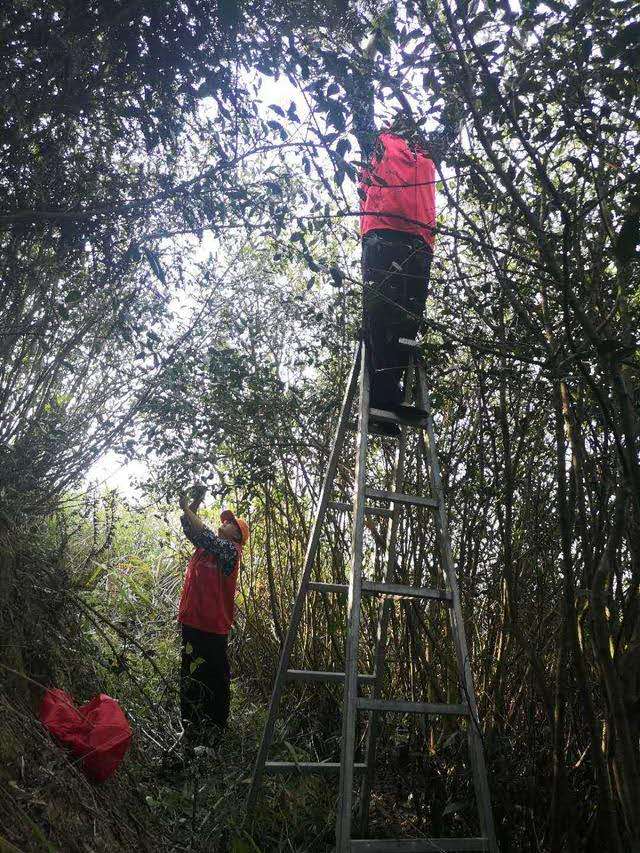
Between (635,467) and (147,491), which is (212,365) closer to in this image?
(147,491)

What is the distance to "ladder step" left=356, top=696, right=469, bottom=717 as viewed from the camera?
210cm

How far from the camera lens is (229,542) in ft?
14.8

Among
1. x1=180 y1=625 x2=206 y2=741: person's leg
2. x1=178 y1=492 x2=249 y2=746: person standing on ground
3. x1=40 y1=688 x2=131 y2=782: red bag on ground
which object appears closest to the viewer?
x1=40 y1=688 x2=131 y2=782: red bag on ground

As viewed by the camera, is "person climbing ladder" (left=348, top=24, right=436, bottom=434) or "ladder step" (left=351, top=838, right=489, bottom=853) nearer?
"ladder step" (left=351, top=838, right=489, bottom=853)

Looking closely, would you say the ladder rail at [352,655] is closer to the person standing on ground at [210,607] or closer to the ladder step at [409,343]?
the ladder step at [409,343]

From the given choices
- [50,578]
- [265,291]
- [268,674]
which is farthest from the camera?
[268,674]

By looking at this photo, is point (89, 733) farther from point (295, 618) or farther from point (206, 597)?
point (206, 597)

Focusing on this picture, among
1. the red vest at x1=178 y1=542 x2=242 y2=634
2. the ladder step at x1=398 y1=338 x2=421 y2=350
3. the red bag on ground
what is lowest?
the red bag on ground

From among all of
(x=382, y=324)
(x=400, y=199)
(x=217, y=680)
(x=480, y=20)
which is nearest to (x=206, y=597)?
(x=217, y=680)

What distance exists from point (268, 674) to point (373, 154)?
13.1 ft

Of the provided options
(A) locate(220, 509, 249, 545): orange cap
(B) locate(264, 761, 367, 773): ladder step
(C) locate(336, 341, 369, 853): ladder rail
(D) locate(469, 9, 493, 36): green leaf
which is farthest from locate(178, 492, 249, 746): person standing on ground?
(D) locate(469, 9, 493, 36): green leaf

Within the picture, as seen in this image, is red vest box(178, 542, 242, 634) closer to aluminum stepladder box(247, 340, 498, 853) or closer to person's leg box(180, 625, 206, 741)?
person's leg box(180, 625, 206, 741)

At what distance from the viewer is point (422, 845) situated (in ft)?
6.77

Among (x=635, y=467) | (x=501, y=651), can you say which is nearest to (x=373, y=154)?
(x=635, y=467)
